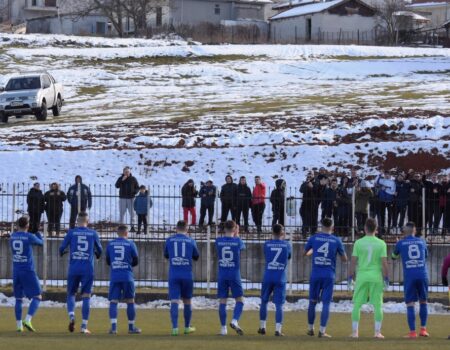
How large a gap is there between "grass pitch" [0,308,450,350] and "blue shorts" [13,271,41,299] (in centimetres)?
65

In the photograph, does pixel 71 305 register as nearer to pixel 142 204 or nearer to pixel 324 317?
pixel 324 317

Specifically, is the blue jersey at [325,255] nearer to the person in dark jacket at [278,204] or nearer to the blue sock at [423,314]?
the blue sock at [423,314]

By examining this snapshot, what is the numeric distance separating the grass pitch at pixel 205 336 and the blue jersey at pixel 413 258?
1.06 m

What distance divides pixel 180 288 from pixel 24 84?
27.4 m

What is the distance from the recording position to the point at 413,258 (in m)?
18.0

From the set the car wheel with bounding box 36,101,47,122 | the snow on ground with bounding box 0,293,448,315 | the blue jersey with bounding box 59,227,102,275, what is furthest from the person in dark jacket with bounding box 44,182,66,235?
the car wheel with bounding box 36,101,47,122

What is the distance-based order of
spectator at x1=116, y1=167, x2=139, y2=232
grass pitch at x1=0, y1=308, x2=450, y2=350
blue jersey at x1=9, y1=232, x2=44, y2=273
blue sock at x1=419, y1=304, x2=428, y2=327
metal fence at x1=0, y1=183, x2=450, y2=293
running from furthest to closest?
spectator at x1=116, y1=167, x2=139, y2=232
metal fence at x1=0, y1=183, x2=450, y2=293
blue jersey at x1=9, y1=232, x2=44, y2=273
blue sock at x1=419, y1=304, x2=428, y2=327
grass pitch at x1=0, y1=308, x2=450, y2=350

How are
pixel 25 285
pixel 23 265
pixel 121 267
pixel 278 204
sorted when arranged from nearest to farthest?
1. pixel 121 267
2. pixel 25 285
3. pixel 23 265
4. pixel 278 204

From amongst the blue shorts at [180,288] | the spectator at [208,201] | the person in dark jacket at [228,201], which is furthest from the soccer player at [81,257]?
the spectator at [208,201]

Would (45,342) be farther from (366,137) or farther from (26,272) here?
(366,137)

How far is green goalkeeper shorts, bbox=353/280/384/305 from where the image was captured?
17.6 m

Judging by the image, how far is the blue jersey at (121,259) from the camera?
1833 cm

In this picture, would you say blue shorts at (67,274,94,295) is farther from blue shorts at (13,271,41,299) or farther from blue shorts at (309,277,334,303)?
blue shorts at (309,277,334,303)

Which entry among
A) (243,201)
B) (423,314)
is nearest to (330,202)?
(243,201)
